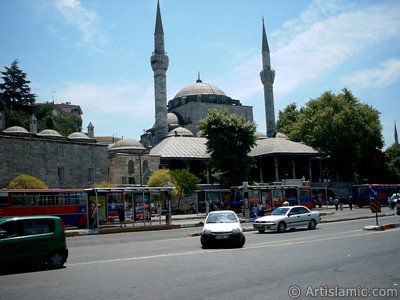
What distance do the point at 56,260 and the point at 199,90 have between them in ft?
217

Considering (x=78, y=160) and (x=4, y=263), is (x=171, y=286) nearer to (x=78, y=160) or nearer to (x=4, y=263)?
(x=4, y=263)

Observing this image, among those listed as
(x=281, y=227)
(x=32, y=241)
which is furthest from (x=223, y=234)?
(x=281, y=227)

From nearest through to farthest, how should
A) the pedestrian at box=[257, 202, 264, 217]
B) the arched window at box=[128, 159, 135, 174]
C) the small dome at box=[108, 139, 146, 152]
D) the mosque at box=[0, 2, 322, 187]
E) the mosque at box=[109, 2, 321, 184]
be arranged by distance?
the pedestrian at box=[257, 202, 264, 217] → the mosque at box=[0, 2, 322, 187] → the arched window at box=[128, 159, 135, 174] → the mosque at box=[109, 2, 321, 184] → the small dome at box=[108, 139, 146, 152]

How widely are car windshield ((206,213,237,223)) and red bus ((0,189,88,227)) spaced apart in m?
11.8

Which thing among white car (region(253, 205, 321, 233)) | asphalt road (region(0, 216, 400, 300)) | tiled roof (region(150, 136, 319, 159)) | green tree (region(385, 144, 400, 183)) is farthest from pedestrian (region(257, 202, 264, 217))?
green tree (region(385, 144, 400, 183))

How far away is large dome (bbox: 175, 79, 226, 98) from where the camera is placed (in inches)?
2945

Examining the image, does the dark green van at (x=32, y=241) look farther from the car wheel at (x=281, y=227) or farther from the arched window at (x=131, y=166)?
the arched window at (x=131, y=166)

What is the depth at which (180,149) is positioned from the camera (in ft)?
170

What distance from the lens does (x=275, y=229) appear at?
18.4 meters

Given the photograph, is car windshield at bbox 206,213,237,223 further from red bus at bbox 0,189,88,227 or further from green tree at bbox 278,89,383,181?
green tree at bbox 278,89,383,181

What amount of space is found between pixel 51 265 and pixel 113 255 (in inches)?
104

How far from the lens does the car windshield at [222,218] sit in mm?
13992

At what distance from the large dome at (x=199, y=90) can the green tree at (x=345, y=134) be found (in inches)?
726

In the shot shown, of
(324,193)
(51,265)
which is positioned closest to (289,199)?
(324,193)
